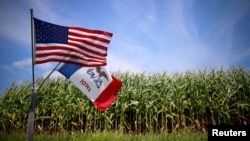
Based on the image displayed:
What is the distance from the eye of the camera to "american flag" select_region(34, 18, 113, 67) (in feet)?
20.6

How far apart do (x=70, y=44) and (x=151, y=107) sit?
5880 millimetres

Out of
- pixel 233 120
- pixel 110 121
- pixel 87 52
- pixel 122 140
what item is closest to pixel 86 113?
pixel 110 121

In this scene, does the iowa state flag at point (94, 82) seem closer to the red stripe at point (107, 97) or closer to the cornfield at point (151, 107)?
the red stripe at point (107, 97)

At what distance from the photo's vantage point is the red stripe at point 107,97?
6750 mm

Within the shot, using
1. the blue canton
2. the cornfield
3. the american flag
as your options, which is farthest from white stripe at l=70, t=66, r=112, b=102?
the cornfield

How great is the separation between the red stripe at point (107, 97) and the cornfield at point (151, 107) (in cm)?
401

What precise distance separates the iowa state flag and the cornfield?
4101 mm

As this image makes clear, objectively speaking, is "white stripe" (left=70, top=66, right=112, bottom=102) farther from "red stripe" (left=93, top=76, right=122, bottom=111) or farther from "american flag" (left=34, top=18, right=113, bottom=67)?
"american flag" (left=34, top=18, right=113, bottom=67)

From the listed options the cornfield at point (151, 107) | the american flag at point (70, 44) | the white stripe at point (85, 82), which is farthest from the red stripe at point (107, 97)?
the cornfield at point (151, 107)

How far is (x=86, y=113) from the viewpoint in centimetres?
1152

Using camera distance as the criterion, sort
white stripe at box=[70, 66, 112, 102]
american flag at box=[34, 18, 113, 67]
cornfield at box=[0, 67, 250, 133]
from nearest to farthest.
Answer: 1. american flag at box=[34, 18, 113, 67]
2. white stripe at box=[70, 66, 112, 102]
3. cornfield at box=[0, 67, 250, 133]

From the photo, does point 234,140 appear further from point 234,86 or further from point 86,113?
point 86,113

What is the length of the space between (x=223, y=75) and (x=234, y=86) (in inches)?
33.4

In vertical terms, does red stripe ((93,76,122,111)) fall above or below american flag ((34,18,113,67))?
below
